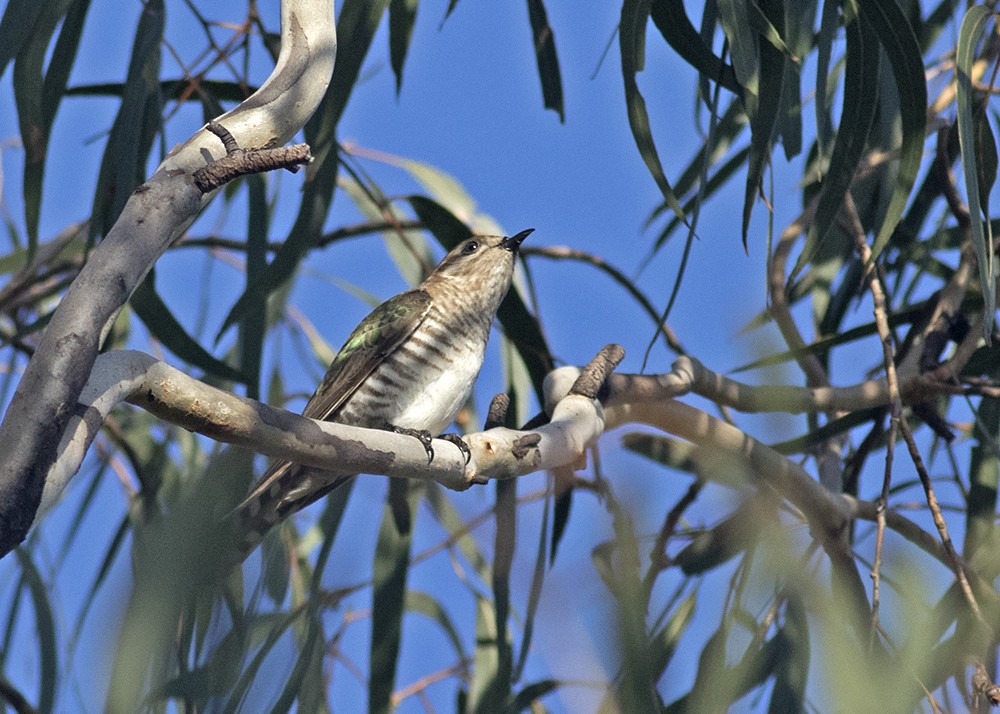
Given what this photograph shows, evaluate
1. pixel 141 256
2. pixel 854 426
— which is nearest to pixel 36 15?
pixel 141 256

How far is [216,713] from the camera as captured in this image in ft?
5.12

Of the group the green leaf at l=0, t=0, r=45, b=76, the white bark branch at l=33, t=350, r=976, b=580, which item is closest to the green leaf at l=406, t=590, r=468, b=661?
the white bark branch at l=33, t=350, r=976, b=580

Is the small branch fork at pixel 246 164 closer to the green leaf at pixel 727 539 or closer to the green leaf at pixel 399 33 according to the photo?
the green leaf at pixel 727 539

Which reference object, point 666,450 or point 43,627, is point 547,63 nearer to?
point 666,450

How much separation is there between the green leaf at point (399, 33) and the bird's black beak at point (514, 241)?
61 centimetres

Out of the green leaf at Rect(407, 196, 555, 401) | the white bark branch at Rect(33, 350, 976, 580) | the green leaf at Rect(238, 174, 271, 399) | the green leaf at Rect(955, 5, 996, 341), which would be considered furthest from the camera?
the green leaf at Rect(407, 196, 555, 401)

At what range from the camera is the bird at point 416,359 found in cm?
291

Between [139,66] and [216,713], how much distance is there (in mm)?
1527

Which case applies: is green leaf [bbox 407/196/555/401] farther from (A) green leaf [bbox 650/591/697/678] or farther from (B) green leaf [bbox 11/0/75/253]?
(B) green leaf [bbox 11/0/75/253]

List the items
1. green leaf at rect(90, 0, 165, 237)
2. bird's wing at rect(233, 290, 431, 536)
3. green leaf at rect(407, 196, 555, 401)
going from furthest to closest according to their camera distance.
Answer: green leaf at rect(407, 196, 555, 401) < bird's wing at rect(233, 290, 431, 536) < green leaf at rect(90, 0, 165, 237)

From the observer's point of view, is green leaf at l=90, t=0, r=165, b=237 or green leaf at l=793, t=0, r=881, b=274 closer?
green leaf at l=793, t=0, r=881, b=274

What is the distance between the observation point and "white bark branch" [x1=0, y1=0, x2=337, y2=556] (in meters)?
1.25

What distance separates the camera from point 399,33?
117 inches

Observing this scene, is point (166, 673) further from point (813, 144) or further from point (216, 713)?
point (813, 144)
